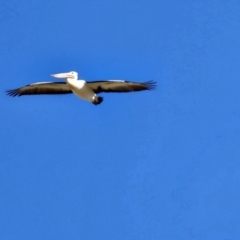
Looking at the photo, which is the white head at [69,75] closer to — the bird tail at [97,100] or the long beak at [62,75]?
the long beak at [62,75]

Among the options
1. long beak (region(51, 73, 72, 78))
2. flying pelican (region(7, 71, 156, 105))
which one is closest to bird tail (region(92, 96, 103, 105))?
flying pelican (region(7, 71, 156, 105))

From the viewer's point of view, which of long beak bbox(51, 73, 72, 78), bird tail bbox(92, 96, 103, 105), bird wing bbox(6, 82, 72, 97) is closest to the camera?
bird tail bbox(92, 96, 103, 105)

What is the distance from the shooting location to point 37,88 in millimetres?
52406

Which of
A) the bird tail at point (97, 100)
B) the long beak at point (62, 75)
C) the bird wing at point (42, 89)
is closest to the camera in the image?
the bird tail at point (97, 100)

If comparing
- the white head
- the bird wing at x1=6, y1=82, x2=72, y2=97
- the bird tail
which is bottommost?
the bird tail

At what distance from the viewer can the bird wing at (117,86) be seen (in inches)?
2009

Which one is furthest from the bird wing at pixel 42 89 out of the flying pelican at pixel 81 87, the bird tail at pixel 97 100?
the bird tail at pixel 97 100

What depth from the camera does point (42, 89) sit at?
5244 centimetres

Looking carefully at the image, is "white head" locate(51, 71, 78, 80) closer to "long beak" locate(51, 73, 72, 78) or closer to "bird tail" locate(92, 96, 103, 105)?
"long beak" locate(51, 73, 72, 78)

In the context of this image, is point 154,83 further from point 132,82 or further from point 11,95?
point 11,95

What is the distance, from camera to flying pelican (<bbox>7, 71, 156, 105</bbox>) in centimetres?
5112

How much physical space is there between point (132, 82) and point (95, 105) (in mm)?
1312

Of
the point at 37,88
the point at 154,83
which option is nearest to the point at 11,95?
the point at 37,88

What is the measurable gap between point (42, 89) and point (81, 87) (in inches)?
63.7
